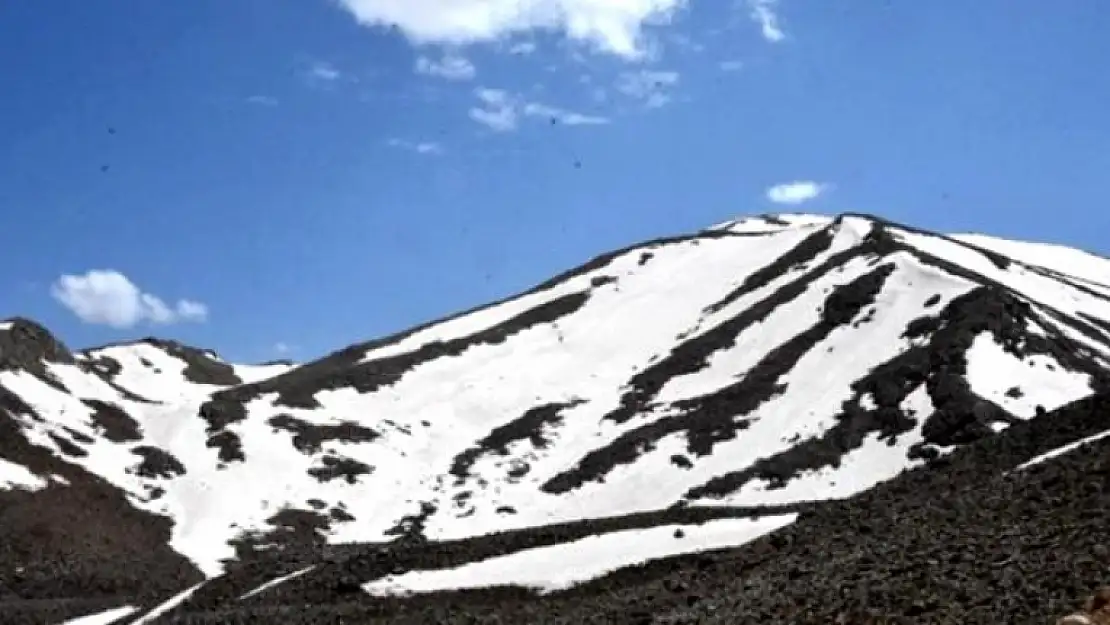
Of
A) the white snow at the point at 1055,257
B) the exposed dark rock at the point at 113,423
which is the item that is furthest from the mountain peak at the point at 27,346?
the white snow at the point at 1055,257

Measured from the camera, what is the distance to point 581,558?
3353 cm

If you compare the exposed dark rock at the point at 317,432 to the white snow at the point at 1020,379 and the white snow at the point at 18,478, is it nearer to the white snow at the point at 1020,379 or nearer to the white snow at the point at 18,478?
the white snow at the point at 18,478

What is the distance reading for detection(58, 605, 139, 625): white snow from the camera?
143ft

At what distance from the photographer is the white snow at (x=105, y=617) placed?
43.6 m

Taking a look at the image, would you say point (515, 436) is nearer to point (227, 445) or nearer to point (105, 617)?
point (227, 445)

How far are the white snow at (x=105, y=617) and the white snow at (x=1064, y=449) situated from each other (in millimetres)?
32445

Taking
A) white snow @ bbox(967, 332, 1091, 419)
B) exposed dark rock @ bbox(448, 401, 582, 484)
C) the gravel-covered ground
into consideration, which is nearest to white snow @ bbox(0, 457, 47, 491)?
exposed dark rock @ bbox(448, 401, 582, 484)

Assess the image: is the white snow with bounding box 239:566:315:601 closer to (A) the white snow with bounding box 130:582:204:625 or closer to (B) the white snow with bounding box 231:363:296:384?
(A) the white snow with bounding box 130:582:204:625

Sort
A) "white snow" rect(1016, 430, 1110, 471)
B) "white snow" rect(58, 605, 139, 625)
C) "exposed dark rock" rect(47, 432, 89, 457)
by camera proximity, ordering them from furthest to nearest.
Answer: "exposed dark rock" rect(47, 432, 89, 457)
"white snow" rect(58, 605, 139, 625)
"white snow" rect(1016, 430, 1110, 471)

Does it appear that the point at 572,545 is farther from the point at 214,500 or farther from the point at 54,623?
the point at 214,500

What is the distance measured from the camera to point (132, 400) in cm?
10494

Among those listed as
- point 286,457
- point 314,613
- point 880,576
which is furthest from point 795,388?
point 880,576

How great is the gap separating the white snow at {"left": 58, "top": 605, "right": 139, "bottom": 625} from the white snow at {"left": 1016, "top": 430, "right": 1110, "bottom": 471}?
106 feet

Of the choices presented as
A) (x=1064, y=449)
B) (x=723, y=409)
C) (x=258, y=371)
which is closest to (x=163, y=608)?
(x=1064, y=449)
